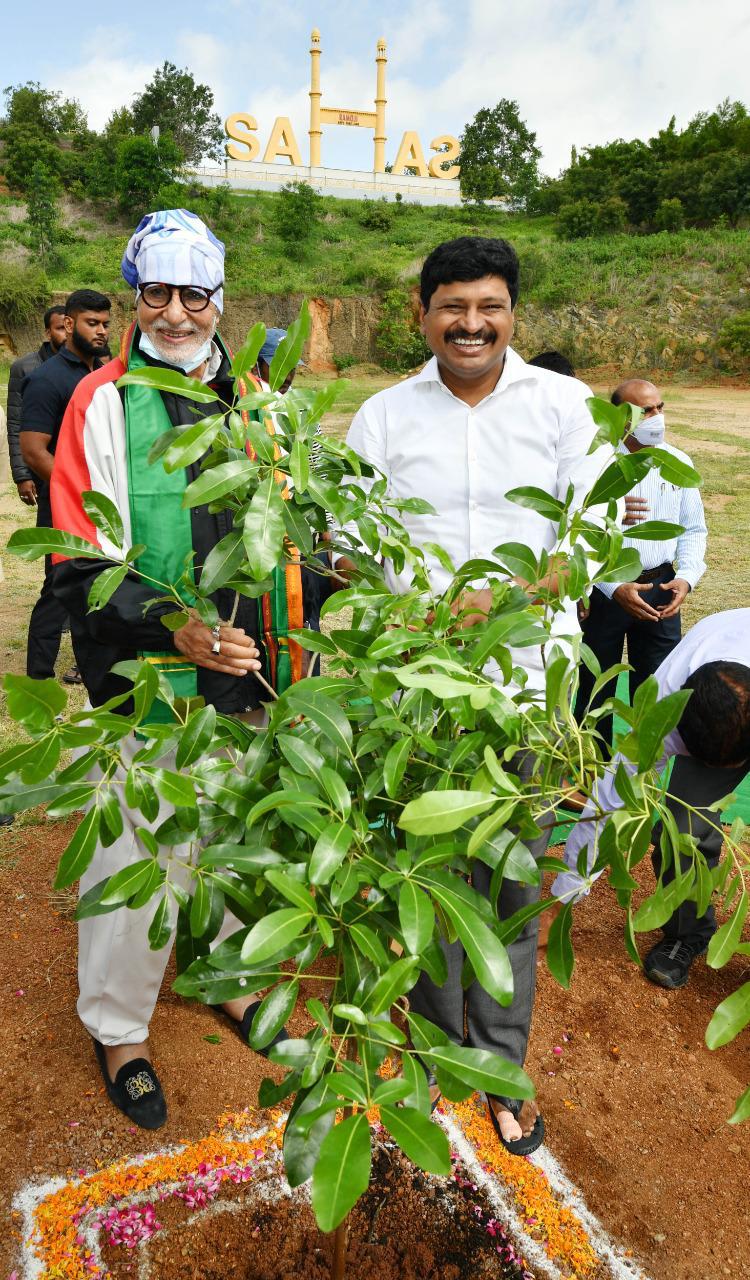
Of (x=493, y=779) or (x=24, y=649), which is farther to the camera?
(x=24, y=649)

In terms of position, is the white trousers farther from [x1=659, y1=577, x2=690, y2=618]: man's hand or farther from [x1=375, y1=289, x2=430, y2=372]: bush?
[x1=375, y1=289, x2=430, y2=372]: bush

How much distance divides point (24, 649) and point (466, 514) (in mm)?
4315

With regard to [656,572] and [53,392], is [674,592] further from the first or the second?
[53,392]

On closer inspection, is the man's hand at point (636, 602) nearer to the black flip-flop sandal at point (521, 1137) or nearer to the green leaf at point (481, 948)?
the black flip-flop sandal at point (521, 1137)

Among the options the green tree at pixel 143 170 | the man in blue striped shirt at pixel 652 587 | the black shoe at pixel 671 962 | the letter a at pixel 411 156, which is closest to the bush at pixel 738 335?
the man in blue striped shirt at pixel 652 587

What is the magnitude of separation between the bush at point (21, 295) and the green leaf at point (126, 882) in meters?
30.6

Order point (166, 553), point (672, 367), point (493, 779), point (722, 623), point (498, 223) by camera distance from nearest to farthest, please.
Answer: point (493, 779) < point (166, 553) < point (722, 623) < point (672, 367) < point (498, 223)

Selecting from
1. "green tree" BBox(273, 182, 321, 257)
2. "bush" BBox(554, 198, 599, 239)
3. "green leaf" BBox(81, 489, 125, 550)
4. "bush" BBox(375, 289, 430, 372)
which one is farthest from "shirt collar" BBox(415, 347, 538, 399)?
"bush" BBox(554, 198, 599, 239)

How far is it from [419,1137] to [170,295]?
1.80 m

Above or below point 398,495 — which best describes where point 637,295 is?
above

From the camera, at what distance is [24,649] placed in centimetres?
558

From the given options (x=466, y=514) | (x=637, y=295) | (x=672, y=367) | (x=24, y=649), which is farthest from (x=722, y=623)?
(x=637, y=295)

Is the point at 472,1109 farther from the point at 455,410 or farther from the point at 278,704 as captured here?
the point at 455,410

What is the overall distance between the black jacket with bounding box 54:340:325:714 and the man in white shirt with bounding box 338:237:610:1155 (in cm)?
41
